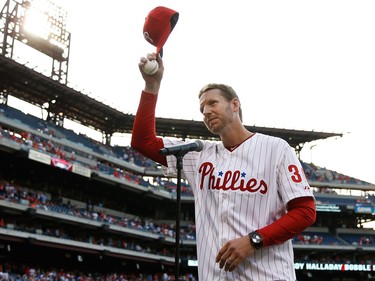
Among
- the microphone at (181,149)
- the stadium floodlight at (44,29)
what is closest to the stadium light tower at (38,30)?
the stadium floodlight at (44,29)

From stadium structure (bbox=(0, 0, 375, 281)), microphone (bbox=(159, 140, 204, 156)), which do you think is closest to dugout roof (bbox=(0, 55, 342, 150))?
stadium structure (bbox=(0, 0, 375, 281))

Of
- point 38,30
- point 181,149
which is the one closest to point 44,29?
point 38,30

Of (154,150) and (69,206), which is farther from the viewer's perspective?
(69,206)

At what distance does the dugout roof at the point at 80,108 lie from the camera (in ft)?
133

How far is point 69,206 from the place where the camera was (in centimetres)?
4034

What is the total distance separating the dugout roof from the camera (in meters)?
40.6

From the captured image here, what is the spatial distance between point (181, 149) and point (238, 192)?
0.67 metres

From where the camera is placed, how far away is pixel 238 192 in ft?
10.4

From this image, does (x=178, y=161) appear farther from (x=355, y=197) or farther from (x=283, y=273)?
(x=355, y=197)

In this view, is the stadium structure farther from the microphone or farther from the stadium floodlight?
the microphone

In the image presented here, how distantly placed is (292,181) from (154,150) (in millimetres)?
995

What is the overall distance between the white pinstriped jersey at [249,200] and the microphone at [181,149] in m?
0.31

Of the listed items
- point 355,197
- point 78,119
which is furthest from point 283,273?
point 355,197

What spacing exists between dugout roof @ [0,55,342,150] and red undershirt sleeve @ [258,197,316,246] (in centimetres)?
3740
